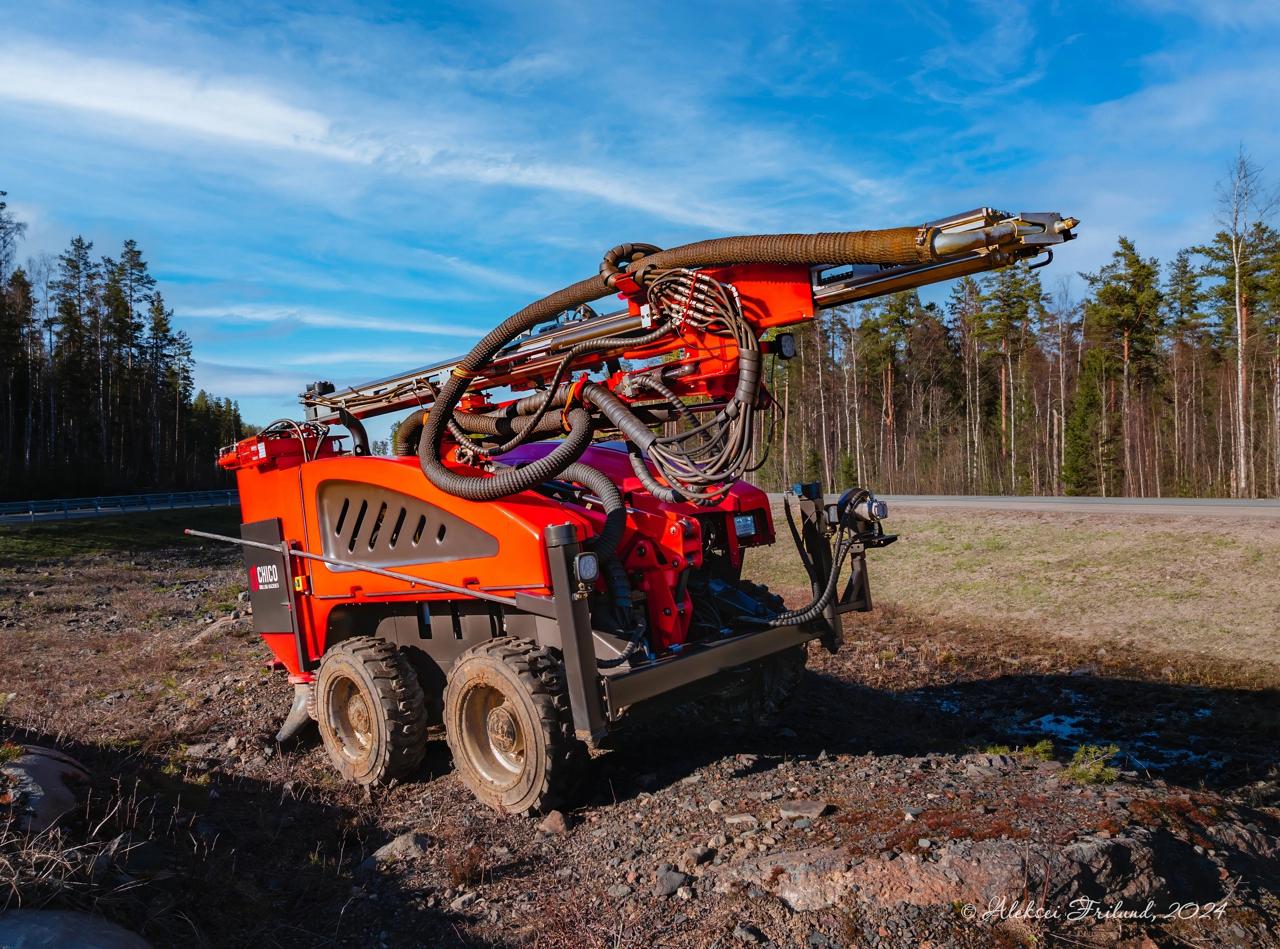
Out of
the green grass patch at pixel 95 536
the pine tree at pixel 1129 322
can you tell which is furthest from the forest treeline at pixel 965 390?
the green grass patch at pixel 95 536

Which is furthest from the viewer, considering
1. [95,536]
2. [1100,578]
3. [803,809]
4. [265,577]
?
[95,536]

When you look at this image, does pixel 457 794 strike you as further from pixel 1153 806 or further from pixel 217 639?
pixel 217 639

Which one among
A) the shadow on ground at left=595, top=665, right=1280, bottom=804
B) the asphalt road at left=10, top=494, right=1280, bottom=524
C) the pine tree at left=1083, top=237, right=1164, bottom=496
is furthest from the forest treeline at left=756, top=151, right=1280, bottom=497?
the shadow on ground at left=595, top=665, right=1280, bottom=804

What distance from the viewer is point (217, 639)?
12.0 metres

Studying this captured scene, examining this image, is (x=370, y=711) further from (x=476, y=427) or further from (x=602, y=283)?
(x=602, y=283)

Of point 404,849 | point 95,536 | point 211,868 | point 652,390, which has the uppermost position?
point 652,390

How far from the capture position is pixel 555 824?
507 centimetres

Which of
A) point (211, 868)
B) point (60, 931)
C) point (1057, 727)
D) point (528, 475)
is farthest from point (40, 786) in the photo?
point (1057, 727)

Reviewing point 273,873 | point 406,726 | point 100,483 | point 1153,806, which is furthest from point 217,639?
point 100,483

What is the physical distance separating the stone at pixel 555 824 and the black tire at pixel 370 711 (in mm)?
1440

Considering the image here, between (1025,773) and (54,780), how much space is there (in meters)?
5.21

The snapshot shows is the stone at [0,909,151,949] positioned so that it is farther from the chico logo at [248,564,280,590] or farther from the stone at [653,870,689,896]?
the chico logo at [248,564,280,590]

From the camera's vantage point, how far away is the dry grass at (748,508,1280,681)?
35.6ft

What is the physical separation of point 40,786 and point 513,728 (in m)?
2.45
